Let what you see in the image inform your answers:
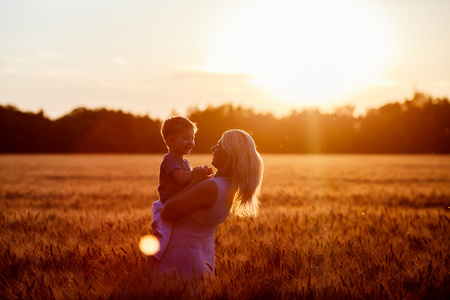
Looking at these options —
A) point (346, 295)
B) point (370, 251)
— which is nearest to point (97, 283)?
point (346, 295)

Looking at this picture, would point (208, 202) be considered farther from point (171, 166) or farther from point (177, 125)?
point (177, 125)

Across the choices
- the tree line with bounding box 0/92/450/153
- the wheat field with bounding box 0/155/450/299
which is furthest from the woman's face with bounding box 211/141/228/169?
the tree line with bounding box 0/92/450/153

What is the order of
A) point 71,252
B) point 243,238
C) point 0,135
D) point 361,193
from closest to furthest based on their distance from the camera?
point 71,252
point 243,238
point 361,193
point 0,135

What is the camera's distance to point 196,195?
3.72 meters

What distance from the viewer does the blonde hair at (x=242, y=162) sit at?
12.4 feet

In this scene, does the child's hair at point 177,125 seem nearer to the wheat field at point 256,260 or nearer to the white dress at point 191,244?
the white dress at point 191,244

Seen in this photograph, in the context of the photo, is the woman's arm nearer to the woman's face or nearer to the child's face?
the woman's face

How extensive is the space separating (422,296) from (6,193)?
44.4 ft

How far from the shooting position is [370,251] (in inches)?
202

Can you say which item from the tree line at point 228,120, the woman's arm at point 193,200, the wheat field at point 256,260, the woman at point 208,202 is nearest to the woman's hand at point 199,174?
the woman at point 208,202

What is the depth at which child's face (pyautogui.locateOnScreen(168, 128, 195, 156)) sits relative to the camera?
4074 mm

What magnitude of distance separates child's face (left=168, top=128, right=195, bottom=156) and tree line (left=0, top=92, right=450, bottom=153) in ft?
164

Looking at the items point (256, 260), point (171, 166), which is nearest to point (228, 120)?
point (256, 260)

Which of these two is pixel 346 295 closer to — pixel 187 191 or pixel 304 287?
Answer: pixel 304 287
